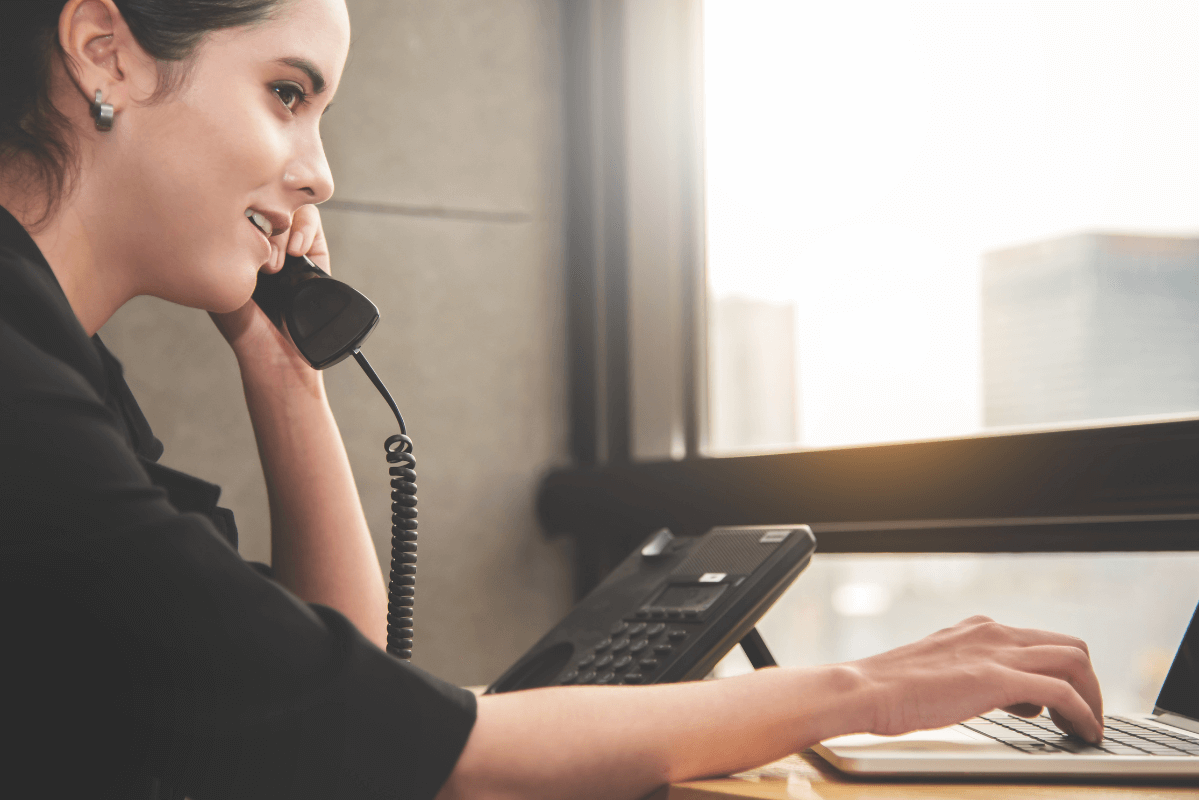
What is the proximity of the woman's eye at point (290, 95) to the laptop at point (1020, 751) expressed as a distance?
2.16 feet

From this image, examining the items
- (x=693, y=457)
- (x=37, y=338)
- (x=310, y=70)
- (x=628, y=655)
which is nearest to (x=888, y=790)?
(x=628, y=655)

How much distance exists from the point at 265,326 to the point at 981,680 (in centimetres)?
91

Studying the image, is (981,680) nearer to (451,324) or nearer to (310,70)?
(310,70)

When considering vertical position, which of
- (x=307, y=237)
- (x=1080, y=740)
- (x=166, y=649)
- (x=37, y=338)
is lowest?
(x=1080, y=740)

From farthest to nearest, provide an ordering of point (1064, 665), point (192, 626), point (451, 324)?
point (451, 324), point (1064, 665), point (192, 626)

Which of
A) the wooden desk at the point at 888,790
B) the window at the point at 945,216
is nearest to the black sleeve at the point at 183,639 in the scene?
the wooden desk at the point at 888,790

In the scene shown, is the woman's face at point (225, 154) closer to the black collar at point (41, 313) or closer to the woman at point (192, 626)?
the woman at point (192, 626)

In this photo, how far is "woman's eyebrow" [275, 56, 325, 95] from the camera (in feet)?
2.74

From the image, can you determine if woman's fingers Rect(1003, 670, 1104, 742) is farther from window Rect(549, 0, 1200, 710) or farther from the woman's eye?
the woman's eye

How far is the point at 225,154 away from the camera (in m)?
0.81

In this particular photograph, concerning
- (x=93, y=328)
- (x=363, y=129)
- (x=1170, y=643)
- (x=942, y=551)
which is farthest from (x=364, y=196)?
(x=1170, y=643)

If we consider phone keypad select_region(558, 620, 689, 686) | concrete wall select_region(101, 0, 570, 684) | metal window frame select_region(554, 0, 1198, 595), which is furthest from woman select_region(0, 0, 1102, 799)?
concrete wall select_region(101, 0, 570, 684)

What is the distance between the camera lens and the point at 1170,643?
116 centimetres

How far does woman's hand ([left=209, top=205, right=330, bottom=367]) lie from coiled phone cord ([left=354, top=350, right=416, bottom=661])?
10cm
